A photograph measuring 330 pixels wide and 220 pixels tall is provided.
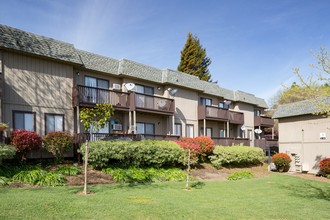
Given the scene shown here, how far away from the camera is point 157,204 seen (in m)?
8.38

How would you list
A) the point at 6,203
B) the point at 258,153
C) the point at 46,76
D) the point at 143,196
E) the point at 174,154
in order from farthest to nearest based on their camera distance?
the point at 258,153, the point at 174,154, the point at 46,76, the point at 143,196, the point at 6,203

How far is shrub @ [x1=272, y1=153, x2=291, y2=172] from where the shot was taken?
71.5 feet

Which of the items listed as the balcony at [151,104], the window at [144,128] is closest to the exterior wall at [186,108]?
the balcony at [151,104]

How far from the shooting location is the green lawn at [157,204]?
270 inches

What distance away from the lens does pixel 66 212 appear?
6.75m

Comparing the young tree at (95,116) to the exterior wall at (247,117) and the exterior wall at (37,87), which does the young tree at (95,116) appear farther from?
the exterior wall at (247,117)

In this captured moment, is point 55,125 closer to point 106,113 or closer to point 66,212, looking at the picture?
point 106,113

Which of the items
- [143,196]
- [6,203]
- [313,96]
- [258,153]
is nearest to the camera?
[6,203]

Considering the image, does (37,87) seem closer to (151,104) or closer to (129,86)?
(129,86)

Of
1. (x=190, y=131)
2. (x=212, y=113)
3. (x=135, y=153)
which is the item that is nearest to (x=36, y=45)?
(x=135, y=153)

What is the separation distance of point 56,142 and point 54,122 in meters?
2.32

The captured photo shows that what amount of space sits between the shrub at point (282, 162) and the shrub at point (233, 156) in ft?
6.16

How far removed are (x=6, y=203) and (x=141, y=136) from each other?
487 inches

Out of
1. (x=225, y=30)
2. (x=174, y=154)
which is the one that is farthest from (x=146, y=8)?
(x=174, y=154)
